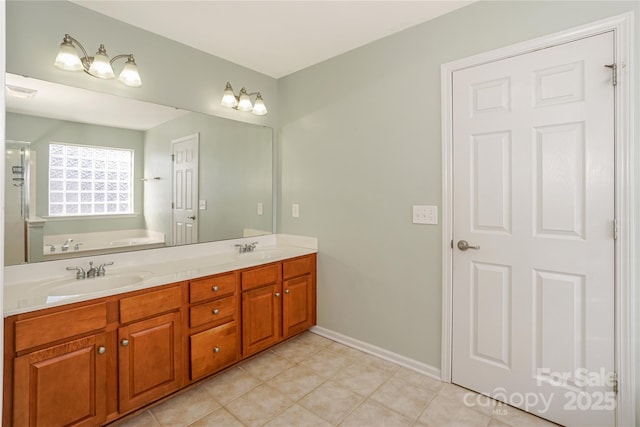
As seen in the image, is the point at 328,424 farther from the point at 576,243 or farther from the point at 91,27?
the point at 91,27

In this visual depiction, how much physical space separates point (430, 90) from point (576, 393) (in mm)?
1947

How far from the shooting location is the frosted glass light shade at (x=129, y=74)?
2.11 m

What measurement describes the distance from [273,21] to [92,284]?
6.65 ft

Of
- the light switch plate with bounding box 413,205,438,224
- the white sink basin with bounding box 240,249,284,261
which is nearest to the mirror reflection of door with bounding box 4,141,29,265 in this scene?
the white sink basin with bounding box 240,249,284,261

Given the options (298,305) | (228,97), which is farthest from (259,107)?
(298,305)

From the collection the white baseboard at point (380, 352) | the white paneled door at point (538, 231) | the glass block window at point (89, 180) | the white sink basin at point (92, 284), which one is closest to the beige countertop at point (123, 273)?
the white sink basin at point (92, 284)

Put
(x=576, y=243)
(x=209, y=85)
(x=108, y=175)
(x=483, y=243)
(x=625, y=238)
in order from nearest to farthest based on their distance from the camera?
(x=625, y=238)
(x=576, y=243)
(x=483, y=243)
(x=108, y=175)
(x=209, y=85)

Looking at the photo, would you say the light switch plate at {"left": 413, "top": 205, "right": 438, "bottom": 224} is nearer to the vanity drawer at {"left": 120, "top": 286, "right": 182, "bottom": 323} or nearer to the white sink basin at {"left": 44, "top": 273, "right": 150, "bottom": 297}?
the vanity drawer at {"left": 120, "top": 286, "right": 182, "bottom": 323}

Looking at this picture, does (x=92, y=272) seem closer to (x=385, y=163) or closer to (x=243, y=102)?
(x=243, y=102)

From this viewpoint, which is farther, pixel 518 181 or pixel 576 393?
pixel 518 181

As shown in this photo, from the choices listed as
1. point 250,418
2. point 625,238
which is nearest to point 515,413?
point 625,238

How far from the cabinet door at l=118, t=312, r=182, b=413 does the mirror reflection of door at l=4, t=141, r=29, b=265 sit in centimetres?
75

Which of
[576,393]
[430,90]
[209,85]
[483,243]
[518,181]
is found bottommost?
[576,393]

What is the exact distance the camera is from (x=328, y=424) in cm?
179
